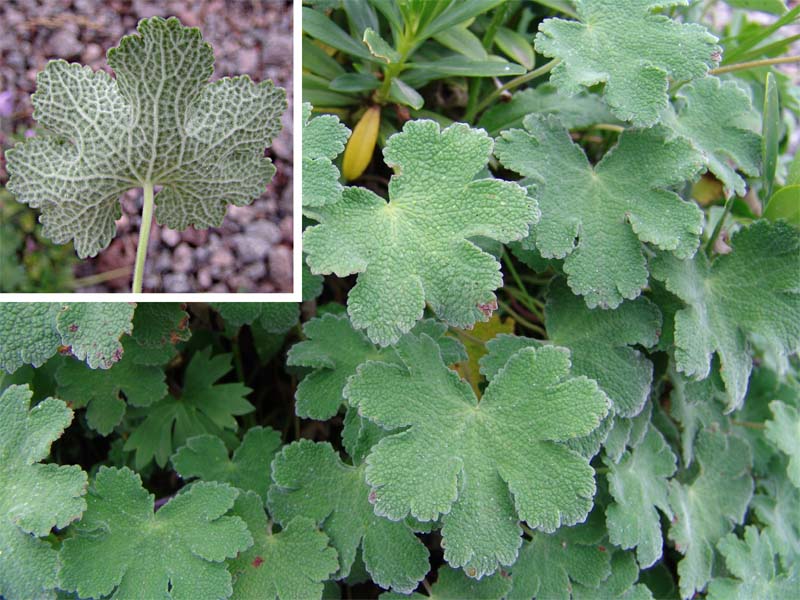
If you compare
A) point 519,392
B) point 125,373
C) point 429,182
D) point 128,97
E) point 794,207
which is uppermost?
point 128,97

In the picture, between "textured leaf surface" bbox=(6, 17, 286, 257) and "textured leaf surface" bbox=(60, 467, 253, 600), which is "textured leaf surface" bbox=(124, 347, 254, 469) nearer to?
"textured leaf surface" bbox=(60, 467, 253, 600)

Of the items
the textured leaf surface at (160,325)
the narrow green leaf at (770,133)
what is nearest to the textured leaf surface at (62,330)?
the textured leaf surface at (160,325)

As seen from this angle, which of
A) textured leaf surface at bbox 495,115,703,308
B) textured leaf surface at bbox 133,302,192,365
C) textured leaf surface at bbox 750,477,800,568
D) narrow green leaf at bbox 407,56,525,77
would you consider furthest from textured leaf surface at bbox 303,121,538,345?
textured leaf surface at bbox 750,477,800,568

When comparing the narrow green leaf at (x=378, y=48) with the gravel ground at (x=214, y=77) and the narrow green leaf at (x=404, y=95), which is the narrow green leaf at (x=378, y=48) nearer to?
the narrow green leaf at (x=404, y=95)

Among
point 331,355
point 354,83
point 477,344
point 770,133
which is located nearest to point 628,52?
point 770,133

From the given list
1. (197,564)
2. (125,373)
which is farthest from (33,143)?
(197,564)

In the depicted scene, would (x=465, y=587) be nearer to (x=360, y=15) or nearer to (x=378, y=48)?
(x=378, y=48)

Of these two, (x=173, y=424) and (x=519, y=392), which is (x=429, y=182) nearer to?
(x=519, y=392)
